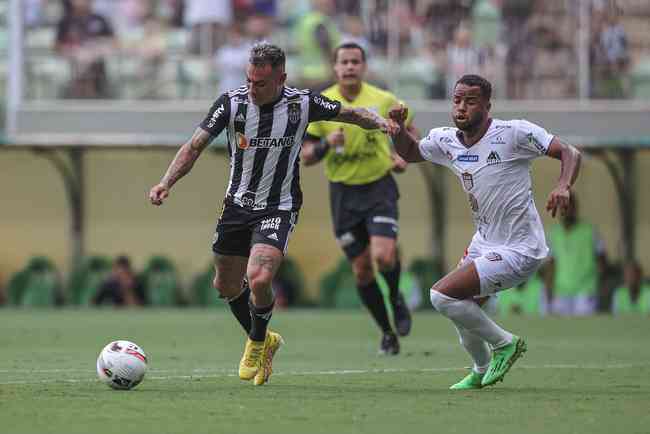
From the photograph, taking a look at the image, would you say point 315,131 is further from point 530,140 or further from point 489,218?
point 530,140

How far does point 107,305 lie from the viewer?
71.2ft

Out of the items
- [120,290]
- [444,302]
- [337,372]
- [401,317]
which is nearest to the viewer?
[444,302]

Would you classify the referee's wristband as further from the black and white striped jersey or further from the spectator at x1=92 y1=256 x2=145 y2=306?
the spectator at x1=92 y1=256 x2=145 y2=306

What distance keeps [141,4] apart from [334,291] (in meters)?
5.36

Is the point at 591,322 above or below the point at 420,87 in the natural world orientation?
below

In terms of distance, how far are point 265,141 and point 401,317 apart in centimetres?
366

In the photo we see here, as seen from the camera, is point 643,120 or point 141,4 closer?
point 643,120

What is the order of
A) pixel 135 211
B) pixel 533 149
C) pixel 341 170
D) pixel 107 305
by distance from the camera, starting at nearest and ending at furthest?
pixel 533 149
pixel 341 170
pixel 107 305
pixel 135 211

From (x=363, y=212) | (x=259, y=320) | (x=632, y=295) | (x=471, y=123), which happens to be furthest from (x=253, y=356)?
(x=632, y=295)

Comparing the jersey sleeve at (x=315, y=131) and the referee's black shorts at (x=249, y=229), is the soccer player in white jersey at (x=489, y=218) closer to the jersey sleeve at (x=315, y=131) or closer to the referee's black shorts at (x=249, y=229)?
the referee's black shorts at (x=249, y=229)

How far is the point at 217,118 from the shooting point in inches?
349

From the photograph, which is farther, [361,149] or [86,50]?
[86,50]

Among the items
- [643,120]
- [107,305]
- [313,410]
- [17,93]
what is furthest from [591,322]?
[313,410]

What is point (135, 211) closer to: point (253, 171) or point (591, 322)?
point (591, 322)
